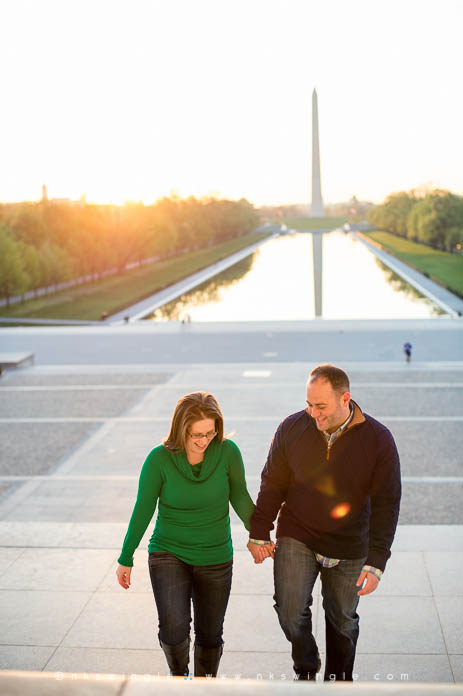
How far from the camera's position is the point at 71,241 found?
5900cm

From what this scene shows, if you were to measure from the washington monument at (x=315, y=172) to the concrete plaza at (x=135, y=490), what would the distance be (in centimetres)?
7913

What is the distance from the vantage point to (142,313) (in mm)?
43781

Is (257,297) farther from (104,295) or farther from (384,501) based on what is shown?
(384,501)

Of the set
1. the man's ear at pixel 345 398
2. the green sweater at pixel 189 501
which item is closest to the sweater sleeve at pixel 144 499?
the green sweater at pixel 189 501

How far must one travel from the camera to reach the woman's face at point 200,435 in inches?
143

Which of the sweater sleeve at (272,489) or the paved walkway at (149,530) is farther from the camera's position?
the paved walkway at (149,530)

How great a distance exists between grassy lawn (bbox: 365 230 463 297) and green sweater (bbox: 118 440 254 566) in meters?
45.7

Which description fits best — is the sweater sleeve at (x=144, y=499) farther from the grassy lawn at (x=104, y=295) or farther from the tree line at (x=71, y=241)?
the tree line at (x=71, y=241)

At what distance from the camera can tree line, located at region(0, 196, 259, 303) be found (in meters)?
48.8


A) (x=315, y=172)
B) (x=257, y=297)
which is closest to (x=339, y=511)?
(x=257, y=297)

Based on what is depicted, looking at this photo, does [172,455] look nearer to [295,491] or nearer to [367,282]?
[295,491]

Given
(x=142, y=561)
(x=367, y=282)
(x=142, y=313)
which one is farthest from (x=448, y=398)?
(x=367, y=282)

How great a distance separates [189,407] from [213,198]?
112346 mm

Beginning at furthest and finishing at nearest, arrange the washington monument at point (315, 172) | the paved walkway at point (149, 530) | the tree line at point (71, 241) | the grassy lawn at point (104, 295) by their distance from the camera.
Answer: the washington monument at point (315, 172)
the tree line at point (71, 241)
the grassy lawn at point (104, 295)
the paved walkway at point (149, 530)
